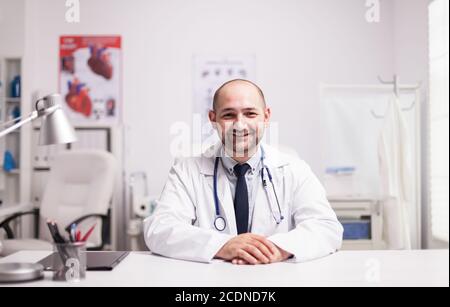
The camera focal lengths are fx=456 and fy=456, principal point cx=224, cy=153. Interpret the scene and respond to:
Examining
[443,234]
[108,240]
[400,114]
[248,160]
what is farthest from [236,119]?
[108,240]

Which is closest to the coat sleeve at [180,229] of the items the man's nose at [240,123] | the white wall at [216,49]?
the man's nose at [240,123]

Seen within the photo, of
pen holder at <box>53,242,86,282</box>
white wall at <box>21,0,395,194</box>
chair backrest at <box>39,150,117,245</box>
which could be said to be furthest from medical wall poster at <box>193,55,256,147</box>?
pen holder at <box>53,242,86,282</box>

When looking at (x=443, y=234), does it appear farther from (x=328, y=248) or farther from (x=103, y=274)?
(x=103, y=274)

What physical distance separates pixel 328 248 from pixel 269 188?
0.22m

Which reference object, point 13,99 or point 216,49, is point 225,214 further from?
point 13,99

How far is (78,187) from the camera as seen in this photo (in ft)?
7.20

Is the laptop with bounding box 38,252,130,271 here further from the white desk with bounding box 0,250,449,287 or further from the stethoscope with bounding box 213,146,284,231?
the stethoscope with bounding box 213,146,284,231

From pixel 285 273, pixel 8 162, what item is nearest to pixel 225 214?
pixel 285 273

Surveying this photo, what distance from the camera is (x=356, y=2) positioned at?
0.98 metres

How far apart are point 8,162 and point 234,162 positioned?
1.69 metres

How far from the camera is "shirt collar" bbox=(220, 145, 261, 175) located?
3.51ft

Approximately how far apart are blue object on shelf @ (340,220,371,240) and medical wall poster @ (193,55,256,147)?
28.1 inches

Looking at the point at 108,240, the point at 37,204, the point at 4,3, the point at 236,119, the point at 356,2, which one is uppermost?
the point at 4,3

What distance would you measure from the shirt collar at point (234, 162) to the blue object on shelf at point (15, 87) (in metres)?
1.72
